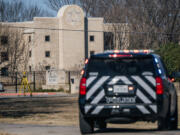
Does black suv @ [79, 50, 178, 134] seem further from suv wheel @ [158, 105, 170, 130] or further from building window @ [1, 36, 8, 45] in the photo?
building window @ [1, 36, 8, 45]

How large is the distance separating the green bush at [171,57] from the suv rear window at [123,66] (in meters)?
35.1

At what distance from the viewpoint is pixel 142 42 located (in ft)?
204

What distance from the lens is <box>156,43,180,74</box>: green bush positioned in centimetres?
4766

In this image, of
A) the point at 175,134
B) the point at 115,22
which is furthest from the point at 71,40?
the point at 175,134

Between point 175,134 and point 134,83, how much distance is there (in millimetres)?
1565

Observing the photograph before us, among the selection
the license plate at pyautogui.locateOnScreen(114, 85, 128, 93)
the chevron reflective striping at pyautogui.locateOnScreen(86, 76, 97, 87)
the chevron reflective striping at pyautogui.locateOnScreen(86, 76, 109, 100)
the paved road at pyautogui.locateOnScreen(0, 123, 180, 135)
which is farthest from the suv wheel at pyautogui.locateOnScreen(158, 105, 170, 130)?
the chevron reflective striping at pyautogui.locateOnScreen(86, 76, 97, 87)

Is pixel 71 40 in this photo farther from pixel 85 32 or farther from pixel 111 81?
pixel 111 81

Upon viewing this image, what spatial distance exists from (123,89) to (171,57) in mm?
36110

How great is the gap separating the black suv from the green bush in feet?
115

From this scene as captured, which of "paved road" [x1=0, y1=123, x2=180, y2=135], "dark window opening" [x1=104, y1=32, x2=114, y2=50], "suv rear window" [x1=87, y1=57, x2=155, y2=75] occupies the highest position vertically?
"dark window opening" [x1=104, y1=32, x2=114, y2=50]

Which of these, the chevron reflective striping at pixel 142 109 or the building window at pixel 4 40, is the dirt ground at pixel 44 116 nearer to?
the chevron reflective striping at pixel 142 109

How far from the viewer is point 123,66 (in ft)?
41.3

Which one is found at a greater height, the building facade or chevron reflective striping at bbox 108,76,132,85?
the building facade

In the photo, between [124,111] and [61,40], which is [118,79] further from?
[61,40]
